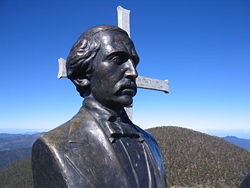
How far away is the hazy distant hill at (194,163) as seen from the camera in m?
10.6

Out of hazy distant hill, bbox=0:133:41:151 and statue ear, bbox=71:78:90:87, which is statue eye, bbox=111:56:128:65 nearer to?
statue ear, bbox=71:78:90:87

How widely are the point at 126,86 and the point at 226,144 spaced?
51.2 ft

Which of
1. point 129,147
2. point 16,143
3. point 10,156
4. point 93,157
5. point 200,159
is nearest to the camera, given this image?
point 93,157

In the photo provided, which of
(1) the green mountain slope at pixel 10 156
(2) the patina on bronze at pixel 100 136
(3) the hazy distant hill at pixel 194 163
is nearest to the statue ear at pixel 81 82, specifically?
(2) the patina on bronze at pixel 100 136

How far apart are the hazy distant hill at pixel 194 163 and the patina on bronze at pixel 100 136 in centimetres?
928

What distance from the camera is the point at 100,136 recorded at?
65.7 inches

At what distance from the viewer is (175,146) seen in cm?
1416

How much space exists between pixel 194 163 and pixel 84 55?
11.7 meters

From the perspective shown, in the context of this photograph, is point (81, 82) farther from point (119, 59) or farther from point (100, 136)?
point (100, 136)

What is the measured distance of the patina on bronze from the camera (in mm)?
1543

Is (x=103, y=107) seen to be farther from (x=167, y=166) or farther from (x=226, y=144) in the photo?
(x=226, y=144)

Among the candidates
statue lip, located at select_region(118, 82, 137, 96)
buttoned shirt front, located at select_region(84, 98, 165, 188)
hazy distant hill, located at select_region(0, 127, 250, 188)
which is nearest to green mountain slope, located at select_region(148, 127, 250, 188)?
hazy distant hill, located at select_region(0, 127, 250, 188)

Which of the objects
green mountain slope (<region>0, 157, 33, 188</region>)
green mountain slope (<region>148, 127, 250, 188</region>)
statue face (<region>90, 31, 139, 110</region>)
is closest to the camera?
statue face (<region>90, 31, 139, 110</region>)

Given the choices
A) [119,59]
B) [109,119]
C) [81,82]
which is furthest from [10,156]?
[119,59]
